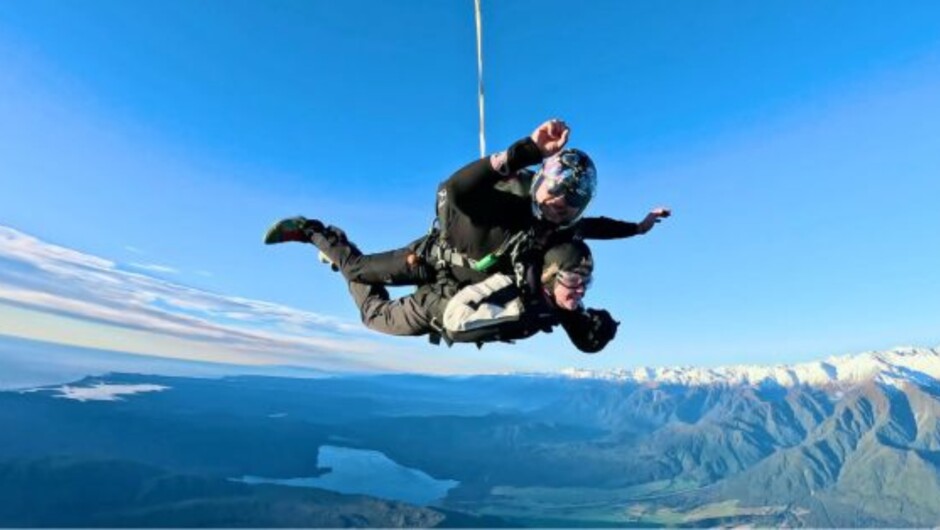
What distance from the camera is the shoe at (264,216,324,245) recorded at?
6.16m

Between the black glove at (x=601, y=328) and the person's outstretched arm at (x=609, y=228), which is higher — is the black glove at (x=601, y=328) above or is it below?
below

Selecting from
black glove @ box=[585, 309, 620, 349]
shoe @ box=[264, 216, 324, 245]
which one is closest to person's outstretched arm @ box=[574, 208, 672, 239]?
black glove @ box=[585, 309, 620, 349]

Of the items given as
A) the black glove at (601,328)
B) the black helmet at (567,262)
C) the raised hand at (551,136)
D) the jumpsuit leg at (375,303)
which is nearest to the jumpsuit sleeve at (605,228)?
the black glove at (601,328)

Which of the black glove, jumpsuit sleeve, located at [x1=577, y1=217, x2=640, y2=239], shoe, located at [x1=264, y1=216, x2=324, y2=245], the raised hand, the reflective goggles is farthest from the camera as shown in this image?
shoe, located at [x1=264, y1=216, x2=324, y2=245]

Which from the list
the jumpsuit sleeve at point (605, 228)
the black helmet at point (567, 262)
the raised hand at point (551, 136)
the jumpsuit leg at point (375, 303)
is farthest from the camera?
the jumpsuit sleeve at point (605, 228)

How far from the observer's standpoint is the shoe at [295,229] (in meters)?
6.16

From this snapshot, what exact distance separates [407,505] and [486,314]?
192m

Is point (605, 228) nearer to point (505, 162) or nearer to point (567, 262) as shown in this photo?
point (567, 262)

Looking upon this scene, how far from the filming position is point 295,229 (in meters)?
6.29

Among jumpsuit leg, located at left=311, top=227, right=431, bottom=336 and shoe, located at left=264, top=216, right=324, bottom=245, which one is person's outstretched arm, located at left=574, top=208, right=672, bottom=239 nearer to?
jumpsuit leg, located at left=311, top=227, right=431, bottom=336

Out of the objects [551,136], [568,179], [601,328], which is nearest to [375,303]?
[601,328]

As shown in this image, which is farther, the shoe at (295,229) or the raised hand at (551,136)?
the shoe at (295,229)

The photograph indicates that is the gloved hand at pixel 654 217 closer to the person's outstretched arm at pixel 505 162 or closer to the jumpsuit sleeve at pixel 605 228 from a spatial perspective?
the jumpsuit sleeve at pixel 605 228

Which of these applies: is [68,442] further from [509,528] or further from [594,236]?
[594,236]
